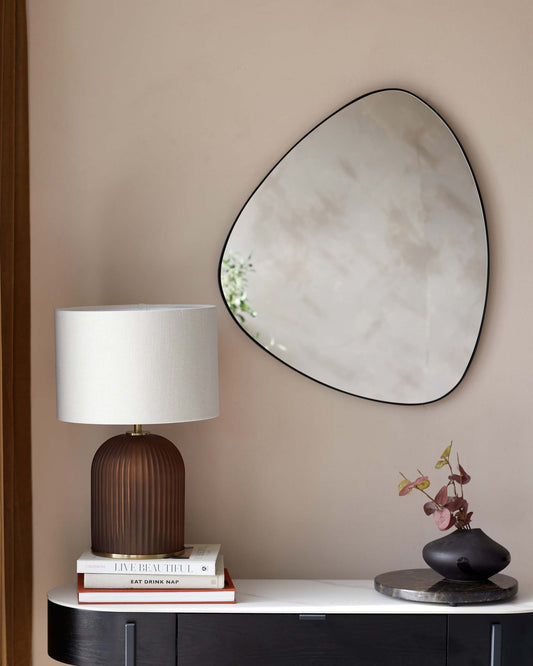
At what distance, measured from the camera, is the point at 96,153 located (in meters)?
2.25

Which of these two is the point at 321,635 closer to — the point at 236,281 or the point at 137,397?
the point at 137,397

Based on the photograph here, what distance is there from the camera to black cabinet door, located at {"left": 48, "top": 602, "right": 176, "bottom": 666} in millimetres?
1874

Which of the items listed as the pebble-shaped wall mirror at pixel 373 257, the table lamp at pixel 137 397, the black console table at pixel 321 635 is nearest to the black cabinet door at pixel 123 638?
the black console table at pixel 321 635

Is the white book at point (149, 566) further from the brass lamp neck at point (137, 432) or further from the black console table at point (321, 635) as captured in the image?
the brass lamp neck at point (137, 432)

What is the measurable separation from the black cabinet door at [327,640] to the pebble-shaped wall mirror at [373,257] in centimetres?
60

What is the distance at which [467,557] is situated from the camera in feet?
6.44

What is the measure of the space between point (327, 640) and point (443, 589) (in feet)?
0.93

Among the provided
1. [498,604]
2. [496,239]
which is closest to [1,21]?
[496,239]

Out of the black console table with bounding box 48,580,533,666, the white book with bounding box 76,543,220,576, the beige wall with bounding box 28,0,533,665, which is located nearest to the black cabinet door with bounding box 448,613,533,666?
the black console table with bounding box 48,580,533,666

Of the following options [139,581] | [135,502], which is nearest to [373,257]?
[135,502]

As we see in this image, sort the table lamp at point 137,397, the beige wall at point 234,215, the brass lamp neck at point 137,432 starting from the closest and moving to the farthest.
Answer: the table lamp at point 137,397
the brass lamp neck at point 137,432
the beige wall at point 234,215

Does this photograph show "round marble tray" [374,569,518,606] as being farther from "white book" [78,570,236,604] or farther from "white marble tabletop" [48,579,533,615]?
"white book" [78,570,236,604]

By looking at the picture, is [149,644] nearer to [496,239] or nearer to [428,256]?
[428,256]

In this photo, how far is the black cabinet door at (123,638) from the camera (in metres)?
1.87
